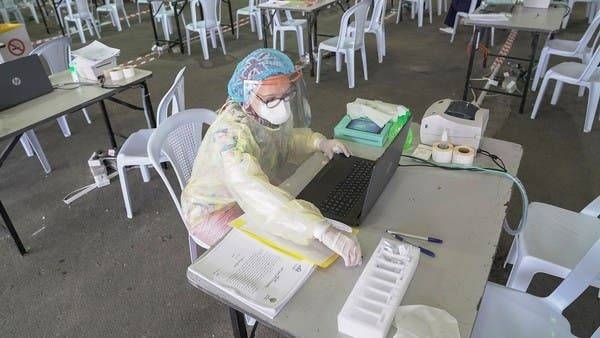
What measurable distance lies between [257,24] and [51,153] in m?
3.76

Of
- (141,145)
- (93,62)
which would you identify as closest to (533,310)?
(141,145)

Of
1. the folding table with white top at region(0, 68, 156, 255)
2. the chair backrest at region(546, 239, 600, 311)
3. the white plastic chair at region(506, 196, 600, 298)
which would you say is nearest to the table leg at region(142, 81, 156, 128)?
the folding table with white top at region(0, 68, 156, 255)

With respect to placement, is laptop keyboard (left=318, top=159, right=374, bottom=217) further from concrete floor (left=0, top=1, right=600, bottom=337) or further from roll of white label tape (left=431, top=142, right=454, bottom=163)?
concrete floor (left=0, top=1, right=600, bottom=337)

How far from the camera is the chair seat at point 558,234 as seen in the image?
1360 mm

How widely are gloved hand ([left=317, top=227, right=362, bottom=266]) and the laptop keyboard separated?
0.15 m

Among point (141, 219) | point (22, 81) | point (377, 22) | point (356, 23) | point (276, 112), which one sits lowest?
point (141, 219)

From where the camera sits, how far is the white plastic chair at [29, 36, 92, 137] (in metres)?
3.06

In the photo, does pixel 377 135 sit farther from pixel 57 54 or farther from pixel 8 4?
pixel 8 4

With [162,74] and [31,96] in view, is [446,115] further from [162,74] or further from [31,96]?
[162,74]

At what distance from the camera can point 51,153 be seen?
3.10 metres

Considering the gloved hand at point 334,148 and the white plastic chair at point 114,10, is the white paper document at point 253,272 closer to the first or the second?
the gloved hand at point 334,148

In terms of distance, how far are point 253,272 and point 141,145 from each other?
65.4 inches

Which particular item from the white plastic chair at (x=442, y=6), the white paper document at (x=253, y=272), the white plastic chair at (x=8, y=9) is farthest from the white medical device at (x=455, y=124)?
the white plastic chair at (x=8, y=9)

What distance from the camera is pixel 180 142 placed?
5.67ft
